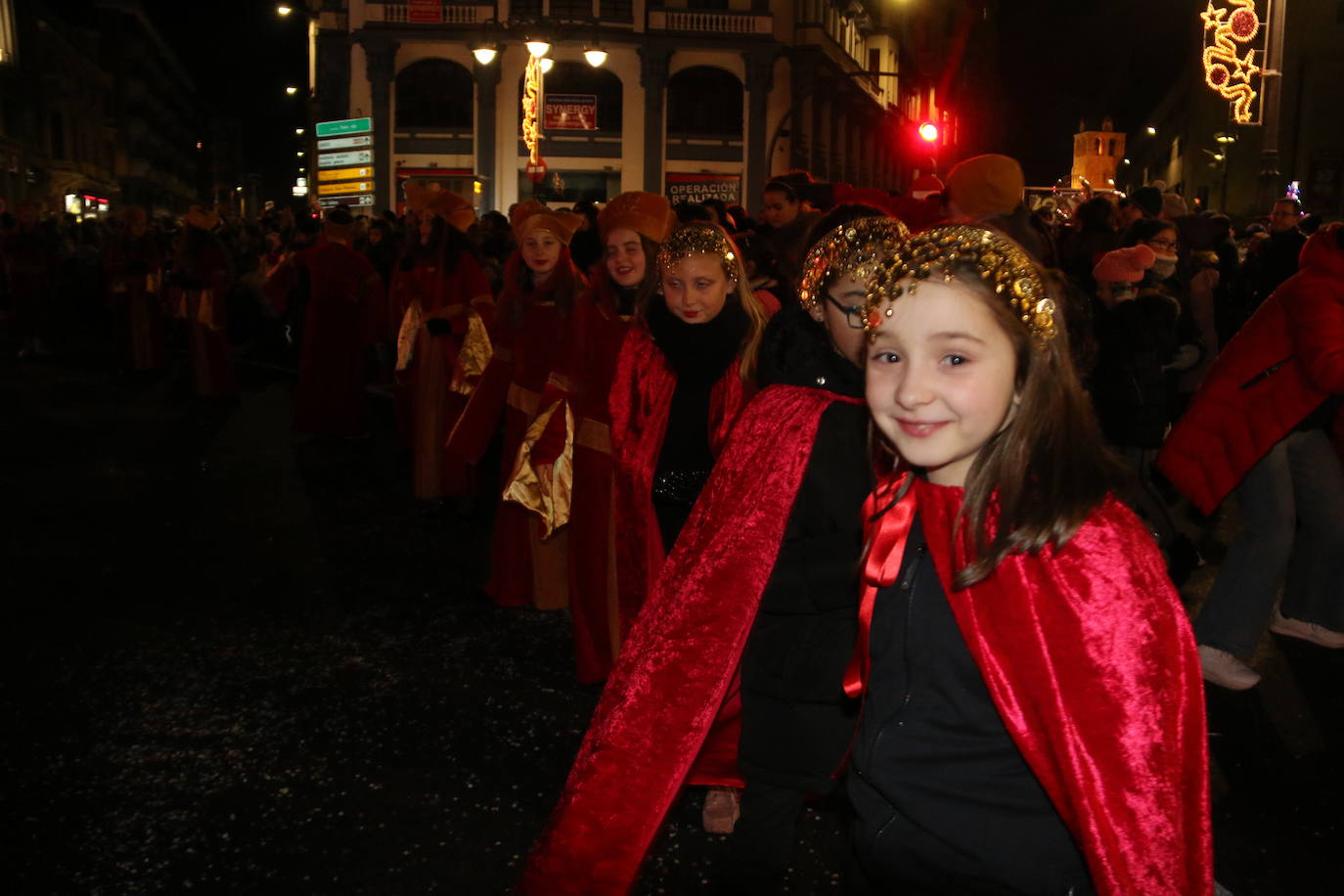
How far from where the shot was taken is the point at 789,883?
3650 mm

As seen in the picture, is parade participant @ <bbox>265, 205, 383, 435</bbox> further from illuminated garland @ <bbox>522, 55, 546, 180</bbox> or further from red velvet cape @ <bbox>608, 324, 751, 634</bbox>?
illuminated garland @ <bbox>522, 55, 546, 180</bbox>

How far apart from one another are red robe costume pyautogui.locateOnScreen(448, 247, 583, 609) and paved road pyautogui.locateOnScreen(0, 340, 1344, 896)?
0.60 ft

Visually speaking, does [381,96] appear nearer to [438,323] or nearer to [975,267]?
[438,323]

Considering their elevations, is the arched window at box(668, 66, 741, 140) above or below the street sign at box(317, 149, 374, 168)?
above

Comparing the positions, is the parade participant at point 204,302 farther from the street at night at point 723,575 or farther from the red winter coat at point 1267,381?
the red winter coat at point 1267,381

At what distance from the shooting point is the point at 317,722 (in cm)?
481

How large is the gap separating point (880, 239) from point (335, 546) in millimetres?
5458

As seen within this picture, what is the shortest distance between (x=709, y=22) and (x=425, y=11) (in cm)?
901

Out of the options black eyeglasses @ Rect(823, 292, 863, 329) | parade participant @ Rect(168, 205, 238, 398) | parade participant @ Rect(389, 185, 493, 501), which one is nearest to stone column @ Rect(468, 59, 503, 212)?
parade participant @ Rect(168, 205, 238, 398)

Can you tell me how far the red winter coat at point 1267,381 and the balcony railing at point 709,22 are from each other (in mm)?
37268

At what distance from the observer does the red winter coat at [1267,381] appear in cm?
450

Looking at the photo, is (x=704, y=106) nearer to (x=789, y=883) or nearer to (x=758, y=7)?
(x=758, y=7)

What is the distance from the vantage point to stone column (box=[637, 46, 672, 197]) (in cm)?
3975

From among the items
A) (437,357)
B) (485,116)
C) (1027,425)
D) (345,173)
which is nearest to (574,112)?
(485,116)
